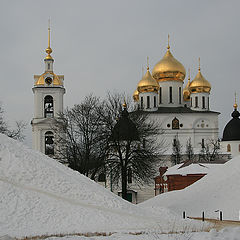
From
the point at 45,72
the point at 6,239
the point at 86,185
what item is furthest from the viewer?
the point at 45,72

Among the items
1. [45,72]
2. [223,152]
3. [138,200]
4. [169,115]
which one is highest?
[45,72]

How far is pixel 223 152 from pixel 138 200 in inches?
646

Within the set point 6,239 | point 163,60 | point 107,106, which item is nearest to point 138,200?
point 107,106

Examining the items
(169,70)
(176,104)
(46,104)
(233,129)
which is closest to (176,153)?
(233,129)

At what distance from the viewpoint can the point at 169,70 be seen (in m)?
54.6

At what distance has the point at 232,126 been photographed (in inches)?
2036

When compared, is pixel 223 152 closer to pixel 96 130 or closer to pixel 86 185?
pixel 96 130

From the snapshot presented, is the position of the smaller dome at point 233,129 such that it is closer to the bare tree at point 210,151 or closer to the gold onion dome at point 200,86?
the bare tree at point 210,151

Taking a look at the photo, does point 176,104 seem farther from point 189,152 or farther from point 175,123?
point 189,152

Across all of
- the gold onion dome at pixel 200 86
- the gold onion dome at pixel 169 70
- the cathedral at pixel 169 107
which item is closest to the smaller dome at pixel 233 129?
the cathedral at pixel 169 107

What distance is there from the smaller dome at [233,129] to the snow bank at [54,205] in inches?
1593

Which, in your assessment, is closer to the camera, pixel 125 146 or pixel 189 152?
pixel 125 146

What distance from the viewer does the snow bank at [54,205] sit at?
400 inches

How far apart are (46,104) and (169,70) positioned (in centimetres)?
1549
